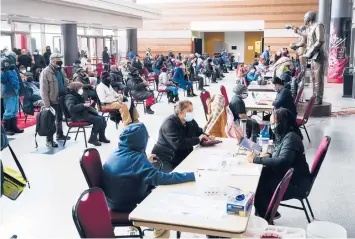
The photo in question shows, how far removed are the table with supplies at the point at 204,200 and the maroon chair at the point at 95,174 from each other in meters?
0.38

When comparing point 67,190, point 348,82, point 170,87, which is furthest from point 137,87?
point 348,82

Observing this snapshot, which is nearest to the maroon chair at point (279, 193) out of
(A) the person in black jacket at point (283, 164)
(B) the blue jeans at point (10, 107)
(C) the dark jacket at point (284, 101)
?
(A) the person in black jacket at point (283, 164)

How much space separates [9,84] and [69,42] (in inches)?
292

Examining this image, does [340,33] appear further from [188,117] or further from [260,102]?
[188,117]

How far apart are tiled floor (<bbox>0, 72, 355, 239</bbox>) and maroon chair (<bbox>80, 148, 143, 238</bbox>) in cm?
80

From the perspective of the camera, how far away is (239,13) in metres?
25.8

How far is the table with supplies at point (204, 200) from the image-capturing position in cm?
257

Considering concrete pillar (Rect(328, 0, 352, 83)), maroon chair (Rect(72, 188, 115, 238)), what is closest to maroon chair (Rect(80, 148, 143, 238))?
maroon chair (Rect(72, 188, 115, 238))

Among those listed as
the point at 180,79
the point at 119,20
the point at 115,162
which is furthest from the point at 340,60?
the point at 115,162

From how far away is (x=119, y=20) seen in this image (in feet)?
63.1

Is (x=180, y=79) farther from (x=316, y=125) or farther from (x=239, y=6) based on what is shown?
(x=239, y=6)

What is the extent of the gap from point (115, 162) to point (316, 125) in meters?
6.56

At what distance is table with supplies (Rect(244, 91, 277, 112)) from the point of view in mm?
6887

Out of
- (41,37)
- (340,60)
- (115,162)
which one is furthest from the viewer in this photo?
(41,37)
